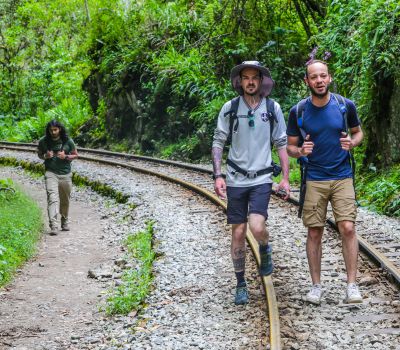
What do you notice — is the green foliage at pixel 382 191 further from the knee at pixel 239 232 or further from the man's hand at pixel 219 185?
the man's hand at pixel 219 185

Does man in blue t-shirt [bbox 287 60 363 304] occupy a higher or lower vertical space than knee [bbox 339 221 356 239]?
higher

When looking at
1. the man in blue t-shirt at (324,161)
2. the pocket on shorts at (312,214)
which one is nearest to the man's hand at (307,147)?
the man in blue t-shirt at (324,161)

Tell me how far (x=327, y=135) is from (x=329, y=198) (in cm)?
61

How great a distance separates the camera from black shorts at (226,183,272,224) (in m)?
5.90

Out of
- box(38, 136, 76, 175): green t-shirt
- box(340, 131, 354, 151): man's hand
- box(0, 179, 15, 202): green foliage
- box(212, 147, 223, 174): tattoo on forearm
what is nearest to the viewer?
box(340, 131, 354, 151): man's hand

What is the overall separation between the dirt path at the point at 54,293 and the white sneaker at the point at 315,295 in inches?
86.0

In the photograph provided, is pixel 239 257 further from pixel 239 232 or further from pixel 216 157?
pixel 216 157

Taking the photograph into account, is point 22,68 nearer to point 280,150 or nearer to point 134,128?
point 134,128

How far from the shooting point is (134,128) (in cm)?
2267

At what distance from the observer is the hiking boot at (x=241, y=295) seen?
6.26 m

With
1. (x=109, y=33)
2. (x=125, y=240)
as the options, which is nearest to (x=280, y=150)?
(x=125, y=240)

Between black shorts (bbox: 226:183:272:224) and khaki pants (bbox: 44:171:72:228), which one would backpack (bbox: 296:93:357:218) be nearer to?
black shorts (bbox: 226:183:272:224)

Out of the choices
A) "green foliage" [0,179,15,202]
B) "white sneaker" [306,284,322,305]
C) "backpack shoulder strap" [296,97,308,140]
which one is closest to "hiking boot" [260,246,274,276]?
"white sneaker" [306,284,322,305]

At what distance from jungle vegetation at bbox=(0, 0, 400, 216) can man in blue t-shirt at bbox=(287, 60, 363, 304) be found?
4425 mm
